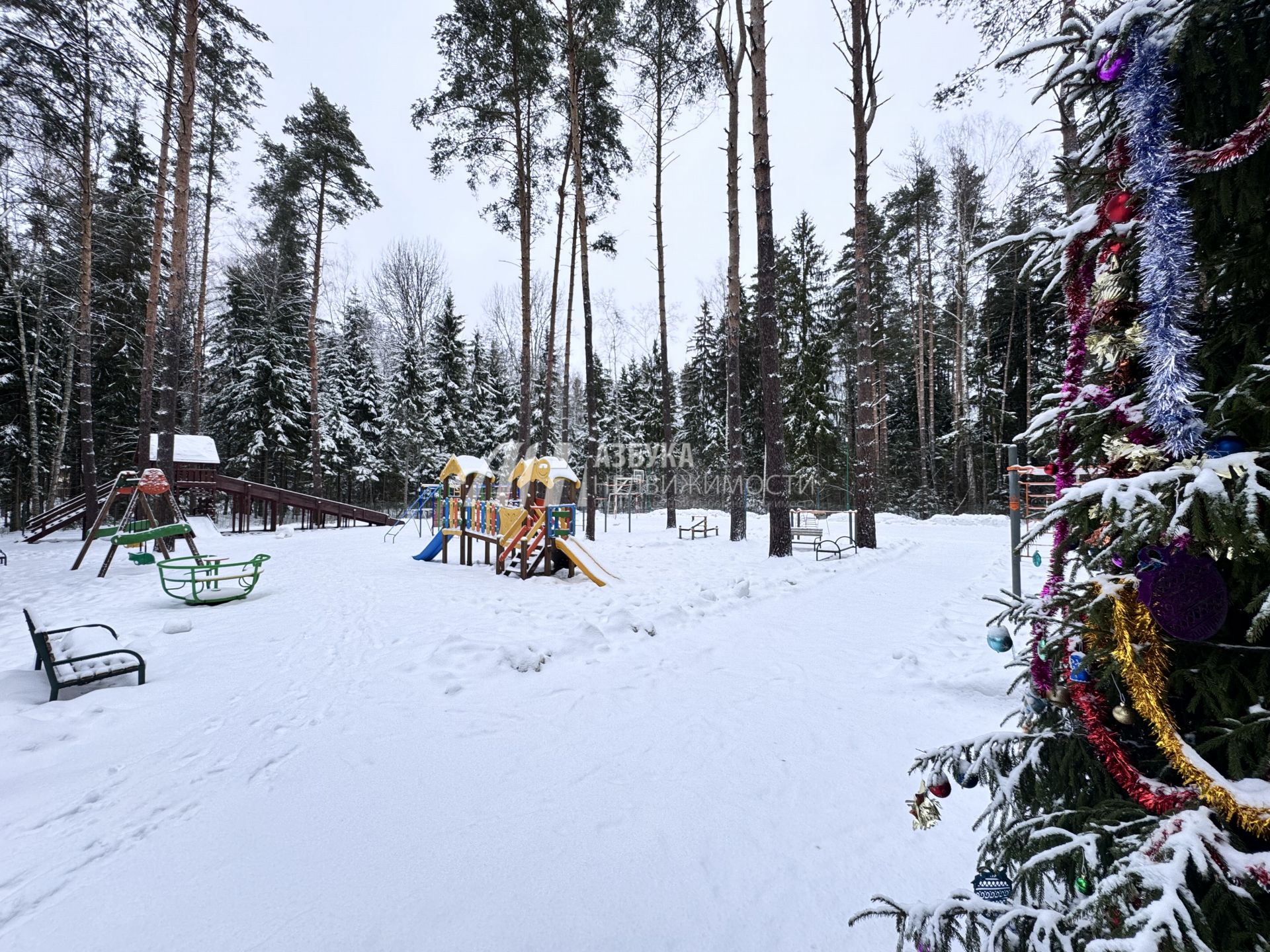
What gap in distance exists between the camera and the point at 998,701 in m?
3.50

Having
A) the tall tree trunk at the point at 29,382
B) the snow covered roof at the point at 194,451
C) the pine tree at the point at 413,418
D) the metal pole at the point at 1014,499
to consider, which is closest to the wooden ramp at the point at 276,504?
the snow covered roof at the point at 194,451

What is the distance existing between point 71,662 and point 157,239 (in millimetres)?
10260

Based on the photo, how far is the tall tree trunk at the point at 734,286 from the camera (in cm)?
1107

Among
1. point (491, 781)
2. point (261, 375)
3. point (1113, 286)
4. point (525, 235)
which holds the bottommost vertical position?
point (491, 781)

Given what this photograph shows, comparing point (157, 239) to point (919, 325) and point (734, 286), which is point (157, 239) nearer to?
point (734, 286)

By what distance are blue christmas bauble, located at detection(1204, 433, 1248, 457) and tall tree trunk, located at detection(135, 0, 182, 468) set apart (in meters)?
13.4

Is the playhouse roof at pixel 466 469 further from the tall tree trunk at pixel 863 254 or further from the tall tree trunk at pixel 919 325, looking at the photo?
the tall tree trunk at pixel 919 325

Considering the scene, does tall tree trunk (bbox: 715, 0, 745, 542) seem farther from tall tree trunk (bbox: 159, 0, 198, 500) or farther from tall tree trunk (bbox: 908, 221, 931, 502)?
tall tree trunk (bbox: 908, 221, 931, 502)

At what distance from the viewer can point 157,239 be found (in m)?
10.2

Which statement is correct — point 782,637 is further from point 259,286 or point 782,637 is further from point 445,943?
point 259,286

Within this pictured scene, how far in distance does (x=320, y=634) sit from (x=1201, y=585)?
244 inches

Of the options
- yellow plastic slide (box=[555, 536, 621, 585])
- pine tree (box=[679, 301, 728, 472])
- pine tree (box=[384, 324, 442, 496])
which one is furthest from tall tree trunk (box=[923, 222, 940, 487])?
pine tree (box=[384, 324, 442, 496])

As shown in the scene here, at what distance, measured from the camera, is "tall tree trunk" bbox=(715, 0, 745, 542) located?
1107 centimetres

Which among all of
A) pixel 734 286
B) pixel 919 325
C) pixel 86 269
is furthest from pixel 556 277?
pixel 919 325
